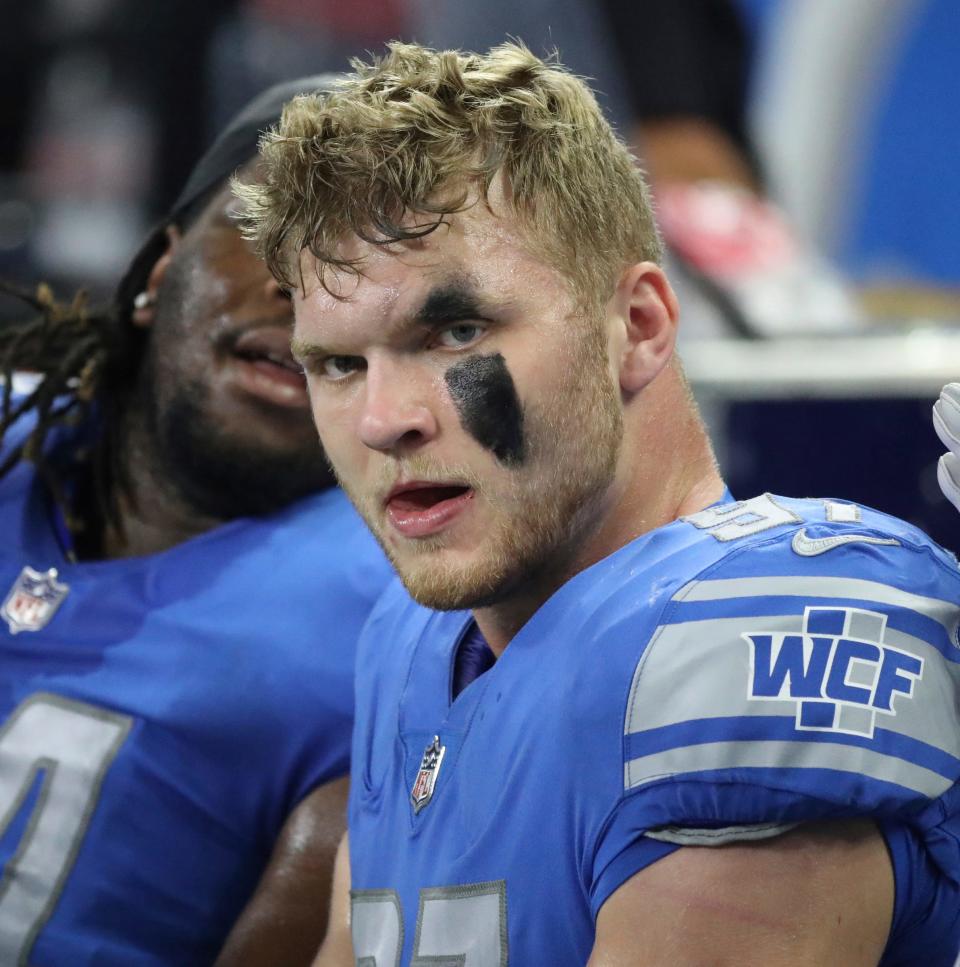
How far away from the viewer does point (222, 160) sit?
1787 millimetres

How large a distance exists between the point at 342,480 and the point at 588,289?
9.6 inches

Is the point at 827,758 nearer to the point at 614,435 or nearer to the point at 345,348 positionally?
the point at 614,435

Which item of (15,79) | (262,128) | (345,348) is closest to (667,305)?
(345,348)

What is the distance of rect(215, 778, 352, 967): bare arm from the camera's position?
152 centimetres

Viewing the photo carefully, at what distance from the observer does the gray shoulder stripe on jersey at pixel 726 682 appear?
94 cm

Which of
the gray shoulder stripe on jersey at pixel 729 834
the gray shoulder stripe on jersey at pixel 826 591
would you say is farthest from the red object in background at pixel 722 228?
the gray shoulder stripe on jersey at pixel 729 834

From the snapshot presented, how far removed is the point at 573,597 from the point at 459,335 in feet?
0.68

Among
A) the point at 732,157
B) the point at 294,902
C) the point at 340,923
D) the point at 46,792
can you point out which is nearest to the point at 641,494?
the point at 340,923

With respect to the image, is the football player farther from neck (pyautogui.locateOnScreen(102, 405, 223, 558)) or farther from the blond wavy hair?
neck (pyautogui.locateOnScreen(102, 405, 223, 558))

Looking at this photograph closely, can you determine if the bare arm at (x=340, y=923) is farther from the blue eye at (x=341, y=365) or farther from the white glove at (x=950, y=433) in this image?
the white glove at (x=950, y=433)

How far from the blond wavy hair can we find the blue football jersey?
0.23 meters

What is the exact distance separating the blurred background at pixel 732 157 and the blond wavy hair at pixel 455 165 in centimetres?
120

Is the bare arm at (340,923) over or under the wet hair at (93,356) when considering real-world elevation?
under

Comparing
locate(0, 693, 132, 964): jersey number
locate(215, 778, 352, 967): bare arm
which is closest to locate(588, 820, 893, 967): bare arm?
locate(215, 778, 352, 967): bare arm
